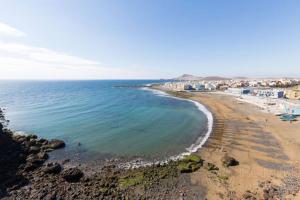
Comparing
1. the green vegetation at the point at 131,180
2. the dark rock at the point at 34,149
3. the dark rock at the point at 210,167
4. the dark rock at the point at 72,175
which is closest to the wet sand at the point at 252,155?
the dark rock at the point at 210,167

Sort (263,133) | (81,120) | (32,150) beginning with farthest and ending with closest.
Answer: (81,120)
(263,133)
(32,150)

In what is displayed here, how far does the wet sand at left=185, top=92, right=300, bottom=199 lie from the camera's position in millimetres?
17188

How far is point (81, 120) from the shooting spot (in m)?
42.5

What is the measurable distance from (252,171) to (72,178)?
18.1 m

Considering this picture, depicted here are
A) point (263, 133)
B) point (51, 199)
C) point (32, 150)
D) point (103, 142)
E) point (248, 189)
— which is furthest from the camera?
point (263, 133)

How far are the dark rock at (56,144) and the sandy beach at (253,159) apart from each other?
62.5 ft

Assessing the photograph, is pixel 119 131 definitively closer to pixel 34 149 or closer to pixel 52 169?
pixel 34 149

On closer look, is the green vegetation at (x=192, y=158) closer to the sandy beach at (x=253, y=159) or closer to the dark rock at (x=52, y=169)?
the sandy beach at (x=253, y=159)

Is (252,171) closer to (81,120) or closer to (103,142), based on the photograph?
(103,142)

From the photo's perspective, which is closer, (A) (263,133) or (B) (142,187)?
(B) (142,187)

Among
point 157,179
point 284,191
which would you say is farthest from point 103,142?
point 284,191

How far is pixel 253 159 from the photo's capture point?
22.9 meters

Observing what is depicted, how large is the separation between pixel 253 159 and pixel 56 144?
26.1 meters

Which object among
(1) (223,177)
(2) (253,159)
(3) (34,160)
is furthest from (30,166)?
(2) (253,159)
